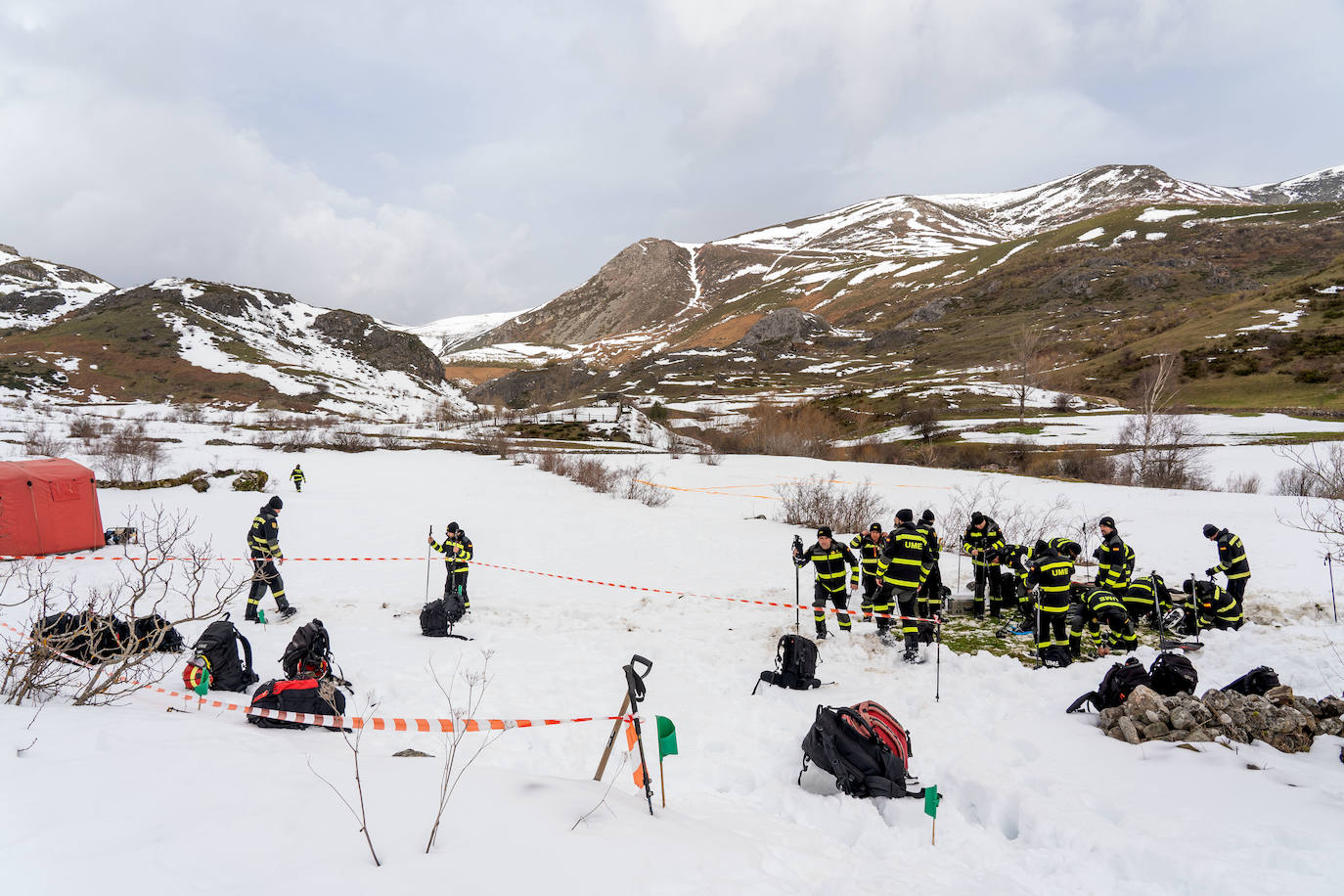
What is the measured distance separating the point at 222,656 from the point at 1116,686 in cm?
955

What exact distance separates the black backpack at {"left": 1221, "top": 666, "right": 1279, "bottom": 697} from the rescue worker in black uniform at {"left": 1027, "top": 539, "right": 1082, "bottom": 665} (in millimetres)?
1849

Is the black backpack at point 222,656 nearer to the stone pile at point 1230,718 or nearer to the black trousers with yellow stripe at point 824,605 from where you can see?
the black trousers with yellow stripe at point 824,605

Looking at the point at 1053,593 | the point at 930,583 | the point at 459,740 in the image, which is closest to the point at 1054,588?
the point at 1053,593

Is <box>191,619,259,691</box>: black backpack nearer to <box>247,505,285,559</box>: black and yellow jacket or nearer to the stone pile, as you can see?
<box>247,505,285,559</box>: black and yellow jacket

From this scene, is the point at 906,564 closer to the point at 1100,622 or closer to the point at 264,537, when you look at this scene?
the point at 1100,622

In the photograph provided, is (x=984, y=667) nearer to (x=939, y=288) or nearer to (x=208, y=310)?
(x=208, y=310)

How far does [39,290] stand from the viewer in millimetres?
100250

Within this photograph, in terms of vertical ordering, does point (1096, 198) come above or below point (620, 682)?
above

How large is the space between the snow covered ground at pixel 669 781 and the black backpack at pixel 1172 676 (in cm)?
79

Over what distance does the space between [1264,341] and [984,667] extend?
56.4 m

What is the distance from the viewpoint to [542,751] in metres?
5.75

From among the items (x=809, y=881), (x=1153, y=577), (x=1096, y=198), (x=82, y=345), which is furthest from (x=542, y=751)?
(x=1096, y=198)

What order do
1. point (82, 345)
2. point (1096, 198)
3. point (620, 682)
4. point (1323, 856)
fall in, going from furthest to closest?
point (1096, 198) → point (82, 345) → point (620, 682) → point (1323, 856)

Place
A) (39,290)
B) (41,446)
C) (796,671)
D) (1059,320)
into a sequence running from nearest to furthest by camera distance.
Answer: (796,671)
(41,446)
(1059,320)
(39,290)
